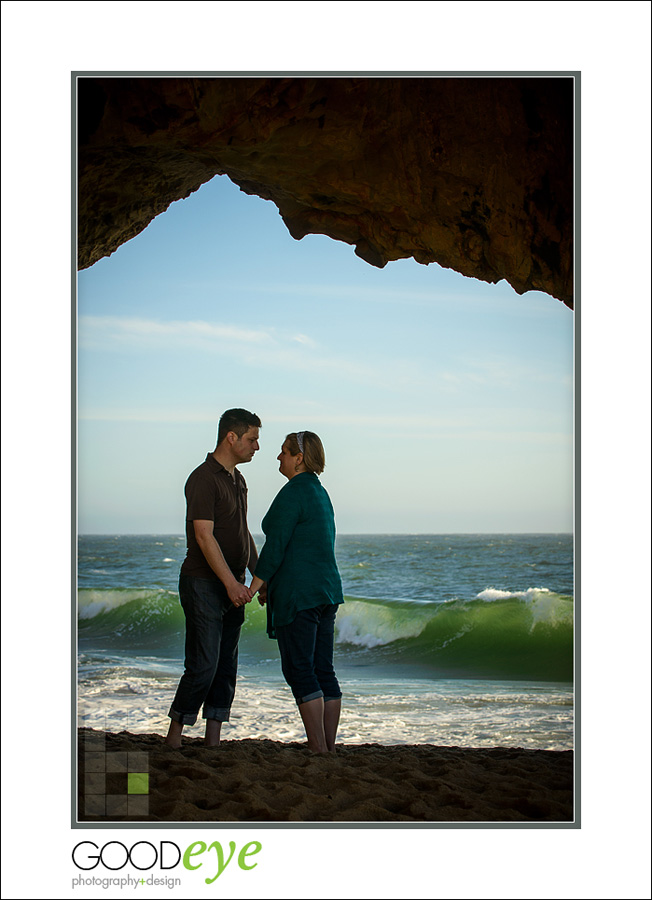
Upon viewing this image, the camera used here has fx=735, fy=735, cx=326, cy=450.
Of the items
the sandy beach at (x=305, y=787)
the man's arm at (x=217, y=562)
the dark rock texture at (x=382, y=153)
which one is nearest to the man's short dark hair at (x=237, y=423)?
the man's arm at (x=217, y=562)

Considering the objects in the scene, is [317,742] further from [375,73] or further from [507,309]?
[507,309]

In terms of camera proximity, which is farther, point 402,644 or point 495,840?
point 402,644

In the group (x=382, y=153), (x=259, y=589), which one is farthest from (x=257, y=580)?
(x=382, y=153)

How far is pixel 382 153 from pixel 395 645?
9.83 m

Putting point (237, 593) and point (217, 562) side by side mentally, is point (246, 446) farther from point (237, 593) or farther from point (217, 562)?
point (237, 593)

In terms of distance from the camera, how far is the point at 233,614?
144 inches

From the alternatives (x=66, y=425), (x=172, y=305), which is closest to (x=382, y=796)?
(x=66, y=425)

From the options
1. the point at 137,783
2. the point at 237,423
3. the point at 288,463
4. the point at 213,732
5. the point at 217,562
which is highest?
the point at 237,423

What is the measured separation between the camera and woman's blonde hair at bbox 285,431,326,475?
3.65 metres

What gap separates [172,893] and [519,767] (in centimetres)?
170

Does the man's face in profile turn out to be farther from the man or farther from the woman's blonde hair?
the woman's blonde hair

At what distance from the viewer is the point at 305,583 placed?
347 cm

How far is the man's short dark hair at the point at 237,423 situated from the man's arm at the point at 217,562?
17.9 inches

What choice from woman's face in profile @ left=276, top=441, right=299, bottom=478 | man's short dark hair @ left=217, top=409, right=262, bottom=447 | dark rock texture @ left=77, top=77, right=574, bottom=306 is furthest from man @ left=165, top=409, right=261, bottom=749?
dark rock texture @ left=77, top=77, right=574, bottom=306
